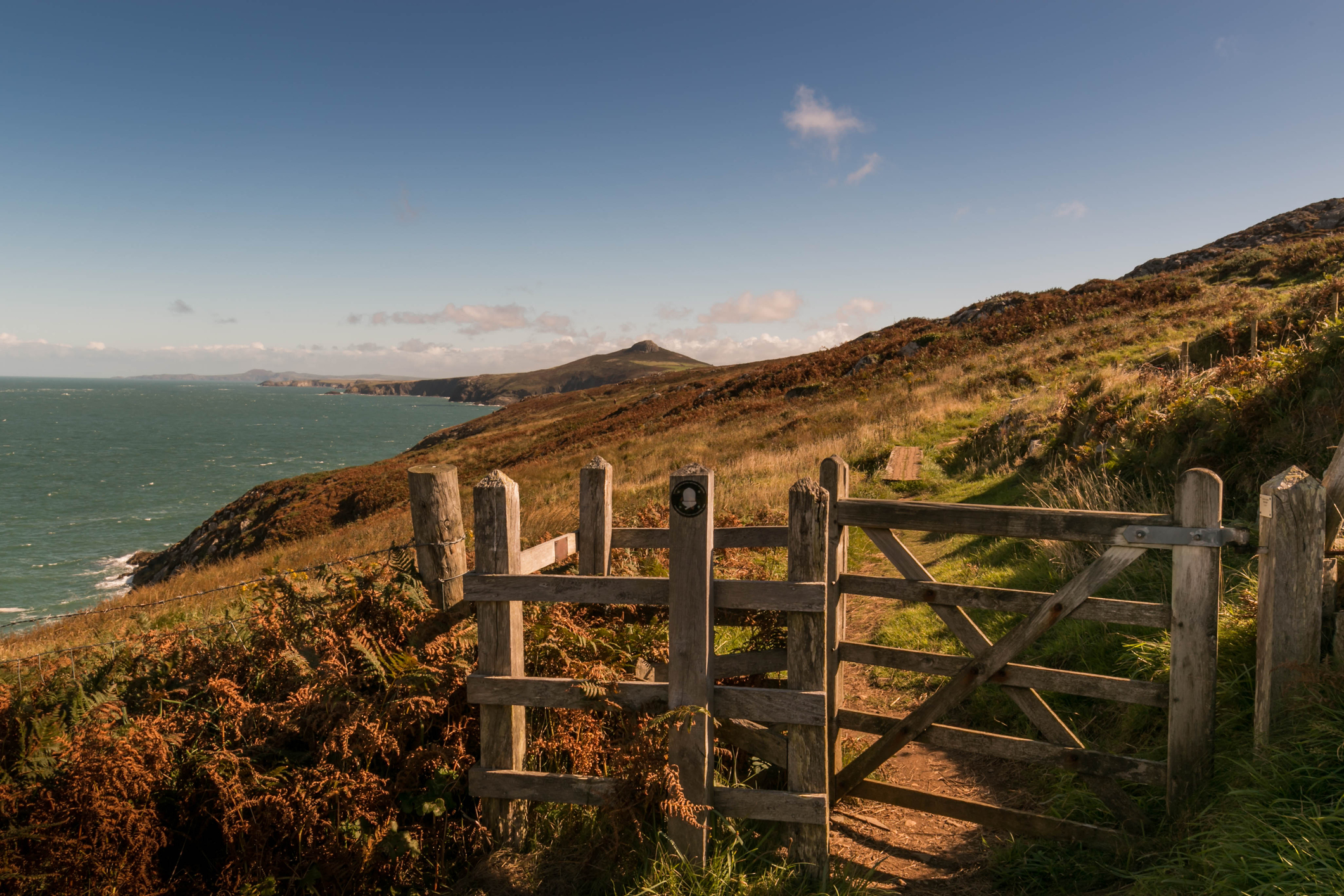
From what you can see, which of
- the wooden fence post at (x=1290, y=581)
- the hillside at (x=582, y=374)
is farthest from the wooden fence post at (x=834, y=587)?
the hillside at (x=582, y=374)

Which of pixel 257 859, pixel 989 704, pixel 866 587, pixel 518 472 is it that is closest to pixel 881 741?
pixel 866 587

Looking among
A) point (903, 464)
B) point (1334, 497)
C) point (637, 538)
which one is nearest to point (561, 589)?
point (637, 538)

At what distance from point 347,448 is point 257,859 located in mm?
75465

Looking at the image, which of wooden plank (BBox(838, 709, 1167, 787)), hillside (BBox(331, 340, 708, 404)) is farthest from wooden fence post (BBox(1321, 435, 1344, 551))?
hillside (BBox(331, 340, 708, 404))

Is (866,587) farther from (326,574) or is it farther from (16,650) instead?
(16,650)

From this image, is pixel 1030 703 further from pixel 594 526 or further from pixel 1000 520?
pixel 594 526

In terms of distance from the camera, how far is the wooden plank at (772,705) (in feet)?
11.7

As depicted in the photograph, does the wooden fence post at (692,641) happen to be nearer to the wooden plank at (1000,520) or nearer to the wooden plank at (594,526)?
the wooden plank at (1000,520)

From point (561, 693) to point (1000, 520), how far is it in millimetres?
2565

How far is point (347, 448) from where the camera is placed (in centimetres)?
7231

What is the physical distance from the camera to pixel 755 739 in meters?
3.97

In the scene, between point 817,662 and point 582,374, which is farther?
point 582,374

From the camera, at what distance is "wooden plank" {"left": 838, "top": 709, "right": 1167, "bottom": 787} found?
370 cm

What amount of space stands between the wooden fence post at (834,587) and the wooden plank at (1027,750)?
0.13m
